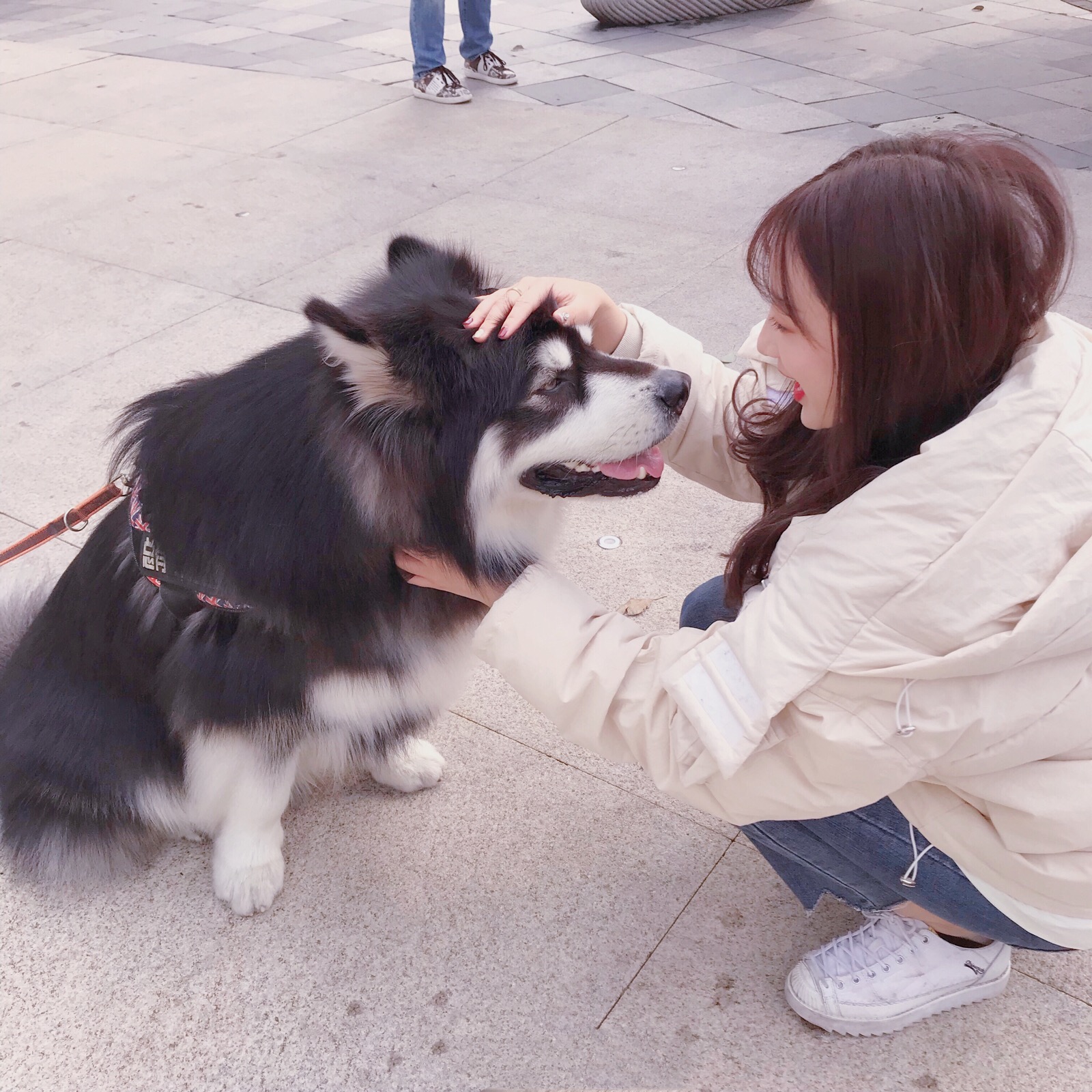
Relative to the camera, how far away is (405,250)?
2043 mm

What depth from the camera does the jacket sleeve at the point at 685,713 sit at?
149 cm

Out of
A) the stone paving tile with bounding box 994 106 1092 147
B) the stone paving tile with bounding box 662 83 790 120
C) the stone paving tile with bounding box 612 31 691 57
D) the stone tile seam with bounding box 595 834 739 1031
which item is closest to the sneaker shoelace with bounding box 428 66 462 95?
the stone paving tile with bounding box 662 83 790 120

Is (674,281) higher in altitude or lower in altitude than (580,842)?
higher

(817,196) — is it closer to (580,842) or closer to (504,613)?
(504,613)

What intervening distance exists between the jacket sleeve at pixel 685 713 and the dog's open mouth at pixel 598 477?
185mm

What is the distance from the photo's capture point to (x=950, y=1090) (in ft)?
6.12

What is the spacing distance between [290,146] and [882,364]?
20.9 feet

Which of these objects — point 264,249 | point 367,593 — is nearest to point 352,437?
point 367,593

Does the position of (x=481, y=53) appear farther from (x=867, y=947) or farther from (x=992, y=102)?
(x=867, y=947)

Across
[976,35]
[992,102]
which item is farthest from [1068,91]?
[976,35]

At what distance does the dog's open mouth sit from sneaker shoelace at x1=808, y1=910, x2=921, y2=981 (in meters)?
1.02

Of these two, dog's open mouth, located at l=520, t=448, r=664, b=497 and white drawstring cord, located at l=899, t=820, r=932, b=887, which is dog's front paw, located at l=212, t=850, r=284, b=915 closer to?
dog's open mouth, located at l=520, t=448, r=664, b=497

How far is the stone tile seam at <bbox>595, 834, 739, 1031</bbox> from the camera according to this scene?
203cm

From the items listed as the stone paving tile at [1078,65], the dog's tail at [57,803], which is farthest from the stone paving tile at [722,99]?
the dog's tail at [57,803]
